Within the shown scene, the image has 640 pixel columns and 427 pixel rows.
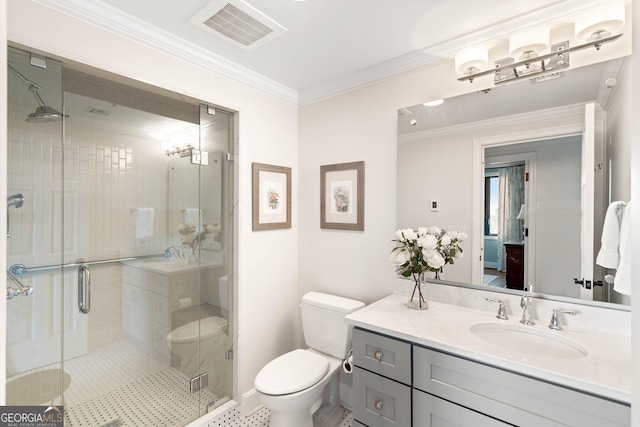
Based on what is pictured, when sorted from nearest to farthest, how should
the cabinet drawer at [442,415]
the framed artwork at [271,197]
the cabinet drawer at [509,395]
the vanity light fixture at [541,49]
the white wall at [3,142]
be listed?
1. the white wall at [3,142]
2. the cabinet drawer at [509,395]
3. the cabinet drawer at [442,415]
4. the vanity light fixture at [541,49]
5. the framed artwork at [271,197]

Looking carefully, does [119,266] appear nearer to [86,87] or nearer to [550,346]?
[86,87]

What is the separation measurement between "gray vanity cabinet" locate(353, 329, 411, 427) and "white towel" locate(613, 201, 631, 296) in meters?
0.91

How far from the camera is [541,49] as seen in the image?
146cm

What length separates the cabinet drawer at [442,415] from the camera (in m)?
1.18

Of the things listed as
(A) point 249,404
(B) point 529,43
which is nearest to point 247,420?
(A) point 249,404

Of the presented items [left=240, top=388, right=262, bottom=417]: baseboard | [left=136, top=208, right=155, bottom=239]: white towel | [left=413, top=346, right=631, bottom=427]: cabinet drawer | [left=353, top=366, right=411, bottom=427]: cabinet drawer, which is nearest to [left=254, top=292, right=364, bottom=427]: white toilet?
[left=353, top=366, right=411, bottom=427]: cabinet drawer

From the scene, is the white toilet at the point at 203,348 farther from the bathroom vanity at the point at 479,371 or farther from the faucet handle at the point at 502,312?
the faucet handle at the point at 502,312

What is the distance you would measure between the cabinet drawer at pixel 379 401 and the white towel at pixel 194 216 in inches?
53.5

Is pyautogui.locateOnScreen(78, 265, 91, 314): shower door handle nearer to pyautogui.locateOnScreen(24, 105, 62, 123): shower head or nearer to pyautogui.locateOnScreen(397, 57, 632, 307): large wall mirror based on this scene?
pyautogui.locateOnScreen(24, 105, 62, 123): shower head

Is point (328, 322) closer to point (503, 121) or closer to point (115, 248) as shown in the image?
point (115, 248)

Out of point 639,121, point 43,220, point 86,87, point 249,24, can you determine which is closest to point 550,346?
Result: point 639,121

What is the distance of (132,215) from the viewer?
182 centimetres

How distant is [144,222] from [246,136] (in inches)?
35.1

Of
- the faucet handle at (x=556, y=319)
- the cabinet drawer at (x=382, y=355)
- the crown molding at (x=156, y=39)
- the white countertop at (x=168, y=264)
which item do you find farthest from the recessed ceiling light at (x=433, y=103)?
the white countertop at (x=168, y=264)
